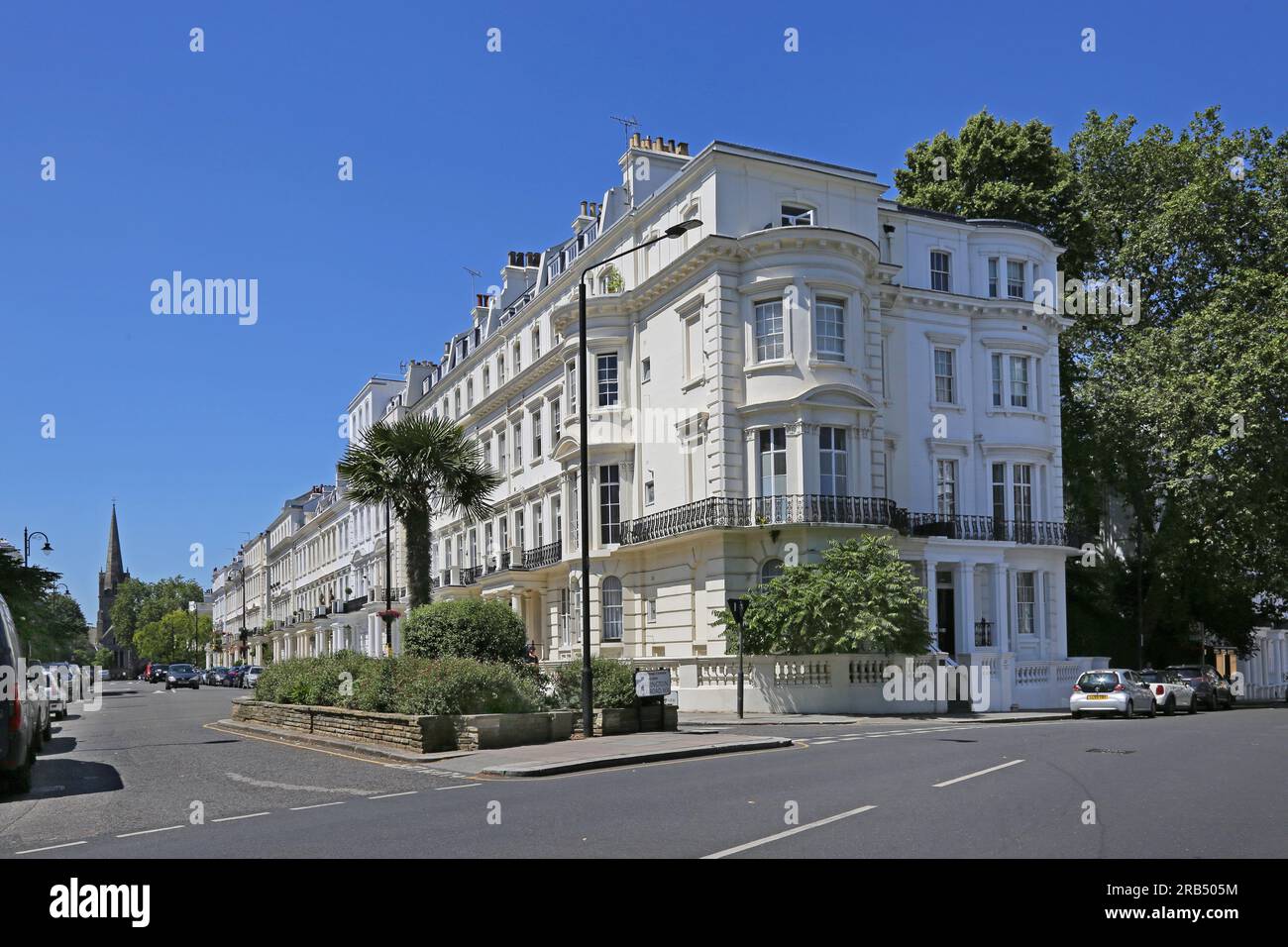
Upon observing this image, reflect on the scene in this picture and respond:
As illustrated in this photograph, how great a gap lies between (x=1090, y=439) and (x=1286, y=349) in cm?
898

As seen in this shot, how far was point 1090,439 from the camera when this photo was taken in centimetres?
4556

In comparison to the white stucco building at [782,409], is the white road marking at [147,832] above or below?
below

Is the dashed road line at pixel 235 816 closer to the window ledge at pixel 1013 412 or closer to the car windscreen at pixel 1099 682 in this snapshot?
the car windscreen at pixel 1099 682

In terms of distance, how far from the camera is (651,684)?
72.6 ft

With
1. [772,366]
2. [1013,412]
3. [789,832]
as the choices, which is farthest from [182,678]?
[789,832]

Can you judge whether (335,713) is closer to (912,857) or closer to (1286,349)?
(912,857)

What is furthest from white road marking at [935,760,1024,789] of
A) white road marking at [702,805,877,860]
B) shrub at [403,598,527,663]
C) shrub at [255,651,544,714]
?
shrub at [403,598,527,663]

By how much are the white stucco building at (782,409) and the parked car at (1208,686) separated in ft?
11.8

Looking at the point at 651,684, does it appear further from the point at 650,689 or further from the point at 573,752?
the point at 573,752

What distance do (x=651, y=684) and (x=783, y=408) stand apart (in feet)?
44.1

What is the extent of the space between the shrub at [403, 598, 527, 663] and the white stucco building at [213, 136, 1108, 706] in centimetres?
1003

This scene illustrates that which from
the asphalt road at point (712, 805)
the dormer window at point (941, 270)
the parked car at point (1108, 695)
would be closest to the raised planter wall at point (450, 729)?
the asphalt road at point (712, 805)

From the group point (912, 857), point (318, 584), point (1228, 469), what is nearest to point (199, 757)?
point (912, 857)

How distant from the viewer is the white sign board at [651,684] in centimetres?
2208
